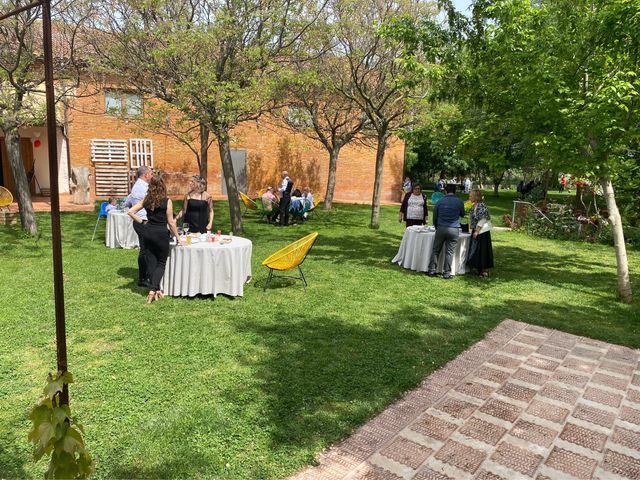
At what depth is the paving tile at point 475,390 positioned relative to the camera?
4.04 meters

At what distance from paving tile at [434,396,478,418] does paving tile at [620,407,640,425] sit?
3.83 feet

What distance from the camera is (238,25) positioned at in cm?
904

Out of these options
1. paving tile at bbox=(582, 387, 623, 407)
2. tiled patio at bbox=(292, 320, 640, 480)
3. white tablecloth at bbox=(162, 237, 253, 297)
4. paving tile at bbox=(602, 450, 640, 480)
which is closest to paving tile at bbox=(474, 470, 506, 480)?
tiled patio at bbox=(292, 320, 640, 480)

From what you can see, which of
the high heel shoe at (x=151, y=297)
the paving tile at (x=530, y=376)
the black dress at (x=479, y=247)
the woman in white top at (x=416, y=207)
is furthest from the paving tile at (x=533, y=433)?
the woman in white top at (x=416, y=207)

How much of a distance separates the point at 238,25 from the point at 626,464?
8.91 m

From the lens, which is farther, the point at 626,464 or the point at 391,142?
the point at 391,142

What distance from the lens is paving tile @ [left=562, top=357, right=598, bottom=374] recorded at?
15.2 feet

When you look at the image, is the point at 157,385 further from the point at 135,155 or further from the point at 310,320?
the point at 135,155

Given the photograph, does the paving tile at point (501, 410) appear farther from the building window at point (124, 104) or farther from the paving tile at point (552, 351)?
the building window at point (124, 104)

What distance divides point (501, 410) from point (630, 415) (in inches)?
40.9

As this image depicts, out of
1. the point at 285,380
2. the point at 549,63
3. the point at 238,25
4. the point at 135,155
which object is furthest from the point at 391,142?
the point at 285,380

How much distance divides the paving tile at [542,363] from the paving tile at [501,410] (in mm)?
1011

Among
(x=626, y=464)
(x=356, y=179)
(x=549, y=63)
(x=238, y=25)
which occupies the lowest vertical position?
(x=626, y=464)

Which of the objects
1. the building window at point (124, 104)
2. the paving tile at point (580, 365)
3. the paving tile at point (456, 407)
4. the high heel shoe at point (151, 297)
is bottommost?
the paving tile at point (456, 407)
